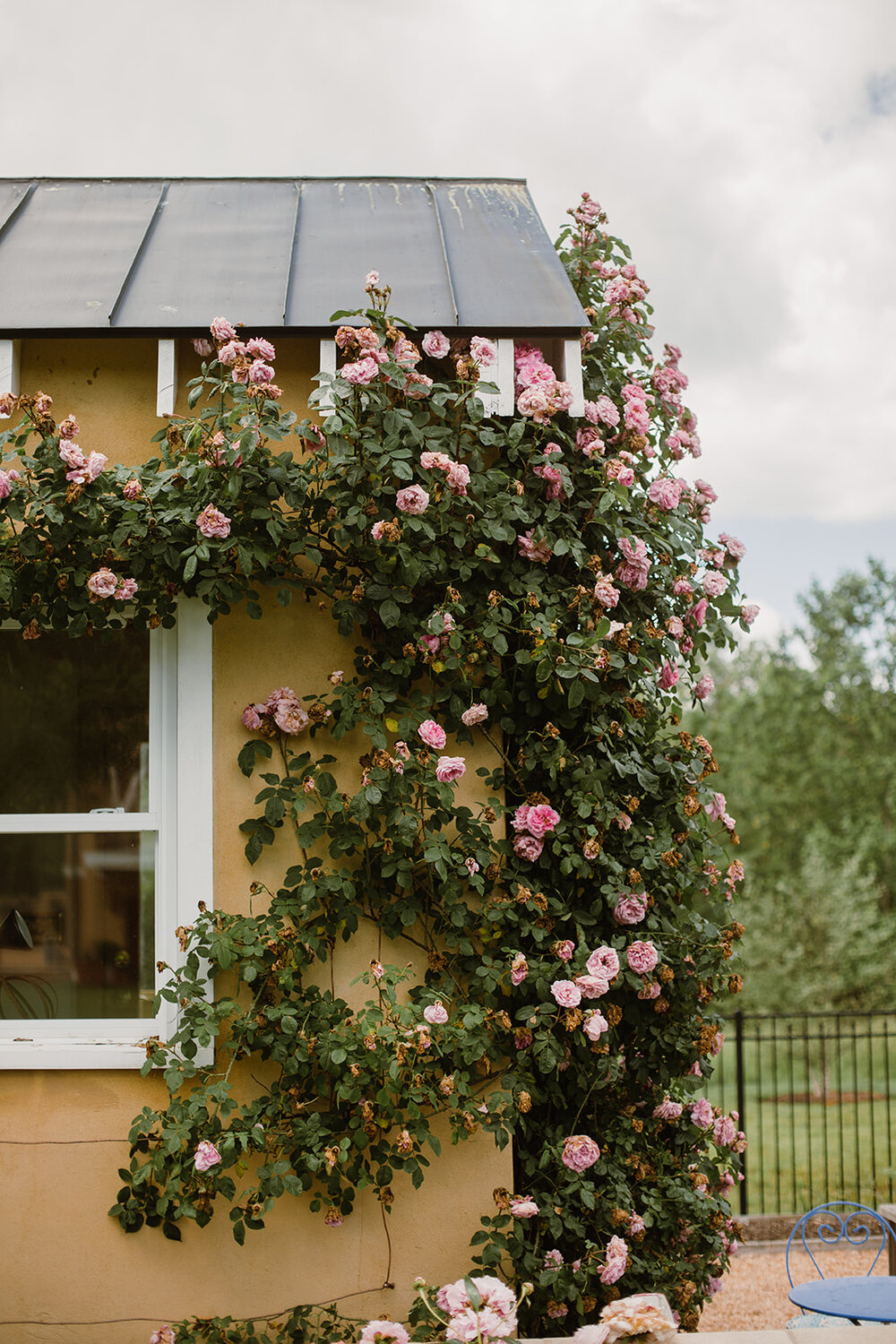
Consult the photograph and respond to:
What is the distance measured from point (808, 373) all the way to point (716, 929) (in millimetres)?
26081

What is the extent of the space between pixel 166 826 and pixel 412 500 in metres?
1.43

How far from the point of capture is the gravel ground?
191 inches

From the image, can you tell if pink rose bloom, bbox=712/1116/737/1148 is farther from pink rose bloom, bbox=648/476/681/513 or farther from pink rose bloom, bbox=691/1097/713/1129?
pink rose bloom, bbox=648/476/681/513

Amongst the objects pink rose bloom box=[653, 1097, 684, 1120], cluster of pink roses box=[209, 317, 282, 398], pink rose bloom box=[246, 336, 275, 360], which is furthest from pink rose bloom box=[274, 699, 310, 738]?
pink rose bloom box=[653, 1097, 684, 1120]

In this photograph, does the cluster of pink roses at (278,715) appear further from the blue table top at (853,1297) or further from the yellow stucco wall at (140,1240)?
the blue table top at (853,1297)

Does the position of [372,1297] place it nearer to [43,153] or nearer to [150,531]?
[150,531]

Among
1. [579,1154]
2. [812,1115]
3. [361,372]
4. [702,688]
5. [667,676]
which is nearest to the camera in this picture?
[361,372]

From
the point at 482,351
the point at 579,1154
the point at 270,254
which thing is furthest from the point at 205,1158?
the point at 270,254

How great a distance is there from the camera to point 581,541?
3.59 m

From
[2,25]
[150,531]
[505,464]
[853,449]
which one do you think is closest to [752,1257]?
[505,464]

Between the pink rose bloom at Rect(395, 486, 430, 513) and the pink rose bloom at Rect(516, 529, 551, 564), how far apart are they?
43 centimetres

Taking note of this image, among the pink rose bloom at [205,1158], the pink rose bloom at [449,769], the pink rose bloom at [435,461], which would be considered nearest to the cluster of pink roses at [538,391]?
the pink rose bloom at [435,461]

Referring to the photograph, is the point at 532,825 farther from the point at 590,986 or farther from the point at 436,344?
the point at 436,344

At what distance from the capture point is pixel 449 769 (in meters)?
3.19
